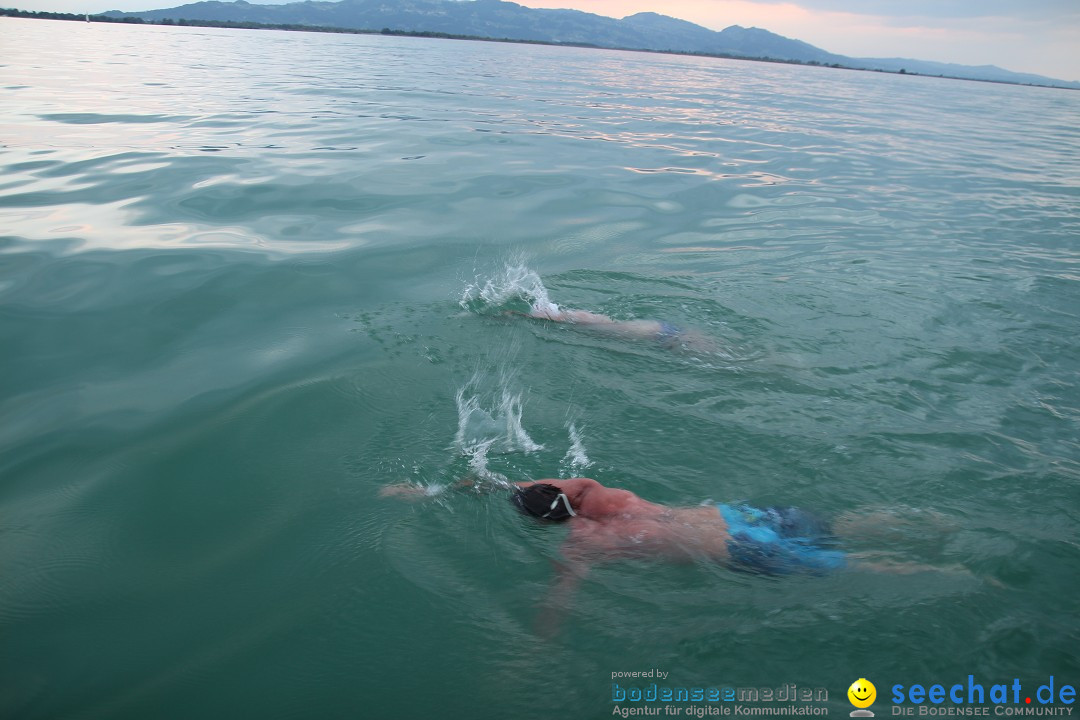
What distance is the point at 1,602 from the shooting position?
3.77 metres

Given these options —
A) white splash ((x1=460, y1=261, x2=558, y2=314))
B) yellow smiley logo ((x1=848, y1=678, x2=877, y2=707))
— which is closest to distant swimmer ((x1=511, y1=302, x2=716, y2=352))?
white splash ((x1=460, y1=261, x2=558, y2=314))

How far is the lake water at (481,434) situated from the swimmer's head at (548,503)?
14cm

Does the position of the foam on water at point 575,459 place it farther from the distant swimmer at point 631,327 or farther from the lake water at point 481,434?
the distant swimmer at point 631,327

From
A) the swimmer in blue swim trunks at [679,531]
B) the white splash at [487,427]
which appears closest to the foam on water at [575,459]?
the white splash at [487,427]

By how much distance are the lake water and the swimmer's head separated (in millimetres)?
140

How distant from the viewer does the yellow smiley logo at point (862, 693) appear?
338cm

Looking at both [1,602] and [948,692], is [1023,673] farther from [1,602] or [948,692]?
[1,602]

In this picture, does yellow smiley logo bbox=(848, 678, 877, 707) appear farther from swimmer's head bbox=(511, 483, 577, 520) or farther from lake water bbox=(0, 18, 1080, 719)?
swimmer's head bbox=(511, 483, 577, 520)

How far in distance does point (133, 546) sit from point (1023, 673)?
5.47 meters

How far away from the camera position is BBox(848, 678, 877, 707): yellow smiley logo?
338 centimetres

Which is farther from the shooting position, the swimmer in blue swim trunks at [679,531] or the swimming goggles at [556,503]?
the swimming goggles at [556,503]

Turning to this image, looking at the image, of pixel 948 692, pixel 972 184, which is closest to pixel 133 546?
pixel 948 692

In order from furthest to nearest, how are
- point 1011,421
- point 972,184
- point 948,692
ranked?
point 972,184 → point 1011,421 → point 948,692

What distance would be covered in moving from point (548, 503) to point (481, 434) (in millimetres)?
1300
